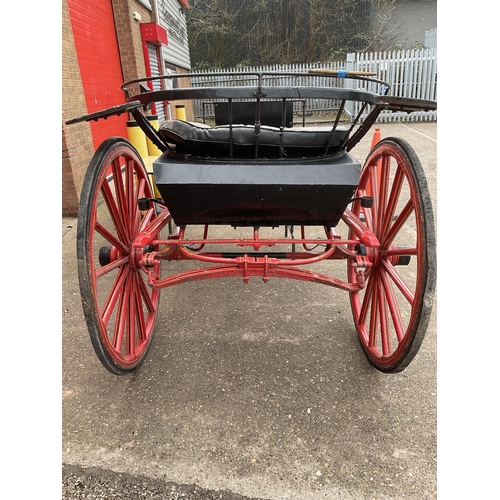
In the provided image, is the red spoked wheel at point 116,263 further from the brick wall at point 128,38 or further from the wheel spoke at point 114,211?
the brick wall at point 128,38

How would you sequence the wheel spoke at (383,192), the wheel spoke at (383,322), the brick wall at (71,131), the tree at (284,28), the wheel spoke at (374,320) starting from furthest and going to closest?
the tree at (284,28) → the brick wall at (71,131) → the wheel spoke at (383,192) → the wheel spoke at (374,320) → the wheel spoke at (383,322)

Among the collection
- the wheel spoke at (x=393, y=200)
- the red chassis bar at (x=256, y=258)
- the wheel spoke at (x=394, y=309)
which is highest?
the wheel spoke at (x=393, y=200)

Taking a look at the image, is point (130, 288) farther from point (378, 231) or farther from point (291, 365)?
point (378, 231)

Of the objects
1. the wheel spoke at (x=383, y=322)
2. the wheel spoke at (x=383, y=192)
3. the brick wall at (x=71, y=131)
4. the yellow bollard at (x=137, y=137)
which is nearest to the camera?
the wheel spoke at (x=383, y=322)

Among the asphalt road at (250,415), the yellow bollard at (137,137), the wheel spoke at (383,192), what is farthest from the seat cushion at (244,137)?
the yellow bollard at (137,137)

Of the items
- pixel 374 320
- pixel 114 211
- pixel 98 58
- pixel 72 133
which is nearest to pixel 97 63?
pixel 98 58

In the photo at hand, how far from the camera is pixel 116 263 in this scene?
79.4 inches

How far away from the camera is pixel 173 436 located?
5.80ft

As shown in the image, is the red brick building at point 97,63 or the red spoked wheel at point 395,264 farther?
the red brick building at point 97,63

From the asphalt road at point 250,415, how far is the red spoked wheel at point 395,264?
210 mm

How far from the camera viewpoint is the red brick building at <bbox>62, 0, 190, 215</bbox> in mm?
4281

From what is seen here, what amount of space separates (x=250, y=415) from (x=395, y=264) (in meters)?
1.14

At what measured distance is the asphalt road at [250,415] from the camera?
1.58 meters

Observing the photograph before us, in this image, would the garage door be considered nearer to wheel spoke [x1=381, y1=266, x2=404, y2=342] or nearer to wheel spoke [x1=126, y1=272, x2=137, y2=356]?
wheel spoke [x1=126, y1=272, x2=137, y2=356]
